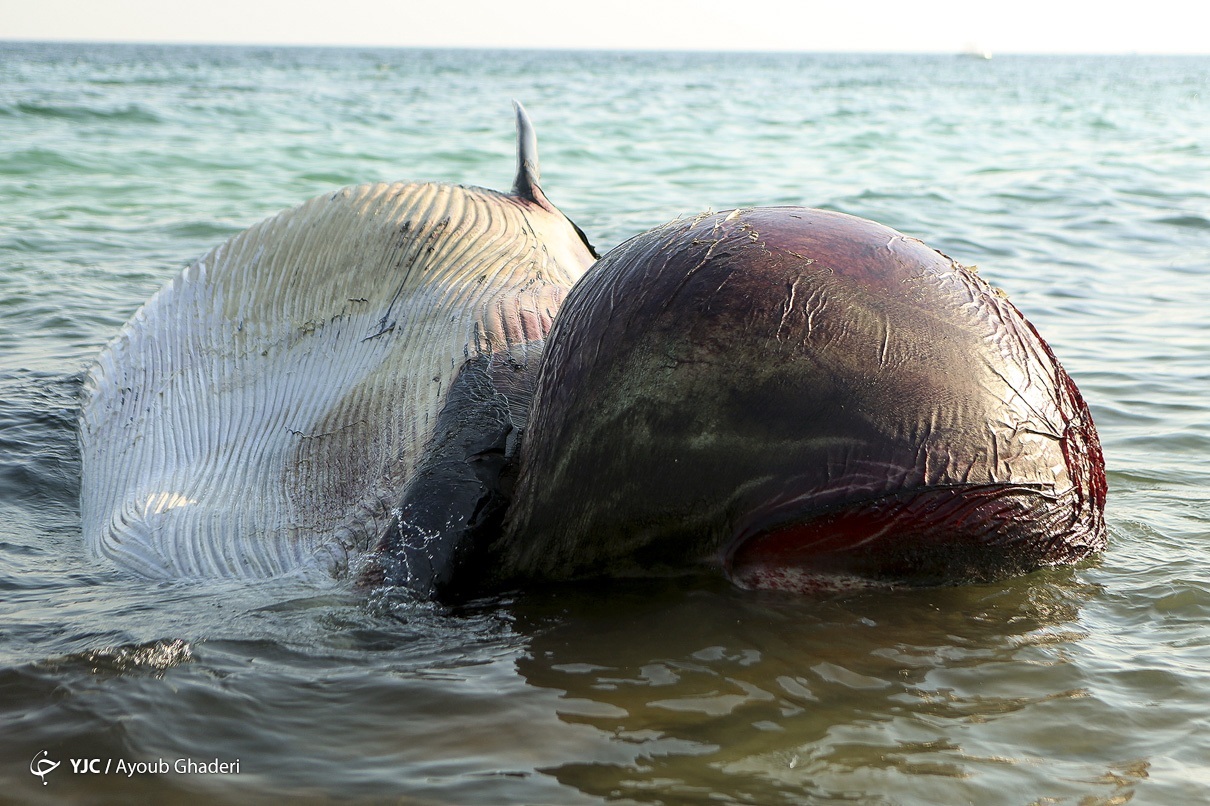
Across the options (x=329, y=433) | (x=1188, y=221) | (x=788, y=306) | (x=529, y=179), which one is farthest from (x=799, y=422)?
(x=1188, y=221)

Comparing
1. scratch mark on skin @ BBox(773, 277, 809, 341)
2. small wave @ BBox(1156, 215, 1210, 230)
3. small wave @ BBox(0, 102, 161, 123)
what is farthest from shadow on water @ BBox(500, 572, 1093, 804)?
small wave @ BBox(0, 102, 161, 123)

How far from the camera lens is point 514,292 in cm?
316

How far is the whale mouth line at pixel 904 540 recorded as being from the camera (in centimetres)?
226

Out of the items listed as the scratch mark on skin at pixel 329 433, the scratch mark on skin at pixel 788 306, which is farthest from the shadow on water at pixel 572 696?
the scratch mark on skin at pixel 788 306

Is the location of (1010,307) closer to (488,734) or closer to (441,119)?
(488,734)

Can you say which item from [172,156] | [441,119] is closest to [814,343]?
[172,156]

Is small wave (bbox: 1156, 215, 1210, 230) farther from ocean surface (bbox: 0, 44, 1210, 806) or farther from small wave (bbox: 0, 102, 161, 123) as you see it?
small wave (bbox: 0, 102, 161, 123)

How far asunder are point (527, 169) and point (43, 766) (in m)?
2.43

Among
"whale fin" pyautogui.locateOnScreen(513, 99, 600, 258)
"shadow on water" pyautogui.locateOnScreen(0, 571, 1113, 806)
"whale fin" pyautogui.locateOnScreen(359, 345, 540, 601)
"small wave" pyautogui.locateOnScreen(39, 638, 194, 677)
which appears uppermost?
"whale fin" pyautogui.locateOnScreen(513, 99, 600, 258)

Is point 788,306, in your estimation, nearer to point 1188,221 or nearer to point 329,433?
point 329,433

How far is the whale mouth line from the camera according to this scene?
226cm

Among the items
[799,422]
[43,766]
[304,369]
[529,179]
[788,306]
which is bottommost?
[43,766]

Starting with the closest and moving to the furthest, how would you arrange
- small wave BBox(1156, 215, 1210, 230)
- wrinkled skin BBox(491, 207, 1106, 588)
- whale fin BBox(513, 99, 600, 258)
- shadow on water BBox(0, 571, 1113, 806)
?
shadow on water BBox(0, 571, 1113, 806) → wrinkled skin BBox(491, 207, 1106, 588) → whale fin BBox(513, 99, 600, 258) → small wave BBox(1156, 215, 1210, 230)

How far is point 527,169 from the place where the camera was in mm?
3898
